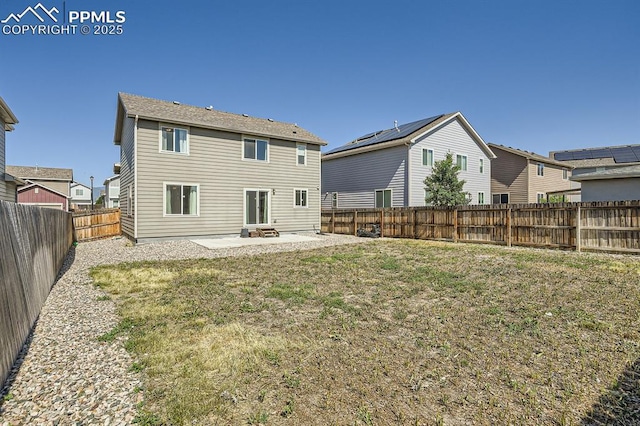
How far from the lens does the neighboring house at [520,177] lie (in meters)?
23.9

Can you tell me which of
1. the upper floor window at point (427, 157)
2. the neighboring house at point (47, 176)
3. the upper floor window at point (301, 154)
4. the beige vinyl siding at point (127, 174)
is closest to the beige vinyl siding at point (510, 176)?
the upper floor window at point (427, 157)

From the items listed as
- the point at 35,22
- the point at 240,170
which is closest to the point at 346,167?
the point at 240,170

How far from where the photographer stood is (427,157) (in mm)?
19422

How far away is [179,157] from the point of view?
13766 mm

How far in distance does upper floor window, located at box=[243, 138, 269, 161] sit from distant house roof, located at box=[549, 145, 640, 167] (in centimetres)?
2895

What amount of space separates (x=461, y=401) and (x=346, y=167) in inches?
809

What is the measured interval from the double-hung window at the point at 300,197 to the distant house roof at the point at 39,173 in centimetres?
3993

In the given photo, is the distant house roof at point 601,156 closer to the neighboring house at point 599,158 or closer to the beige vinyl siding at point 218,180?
the neighboring house at point 599,158

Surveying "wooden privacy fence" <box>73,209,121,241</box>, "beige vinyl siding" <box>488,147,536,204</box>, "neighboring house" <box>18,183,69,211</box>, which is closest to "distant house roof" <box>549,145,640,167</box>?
"beige vinyl siding" <box>488,147,536,204</box>

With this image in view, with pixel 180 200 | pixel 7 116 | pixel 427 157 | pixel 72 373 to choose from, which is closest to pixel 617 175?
pixel 427 157

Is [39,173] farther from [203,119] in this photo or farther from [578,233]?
[578,233]

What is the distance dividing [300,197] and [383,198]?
5.78 metres

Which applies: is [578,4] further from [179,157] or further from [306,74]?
[179,157]

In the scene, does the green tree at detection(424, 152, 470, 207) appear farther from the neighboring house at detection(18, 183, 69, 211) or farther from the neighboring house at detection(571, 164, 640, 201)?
the neighboring house at detection(18, 183, 69, 211)
